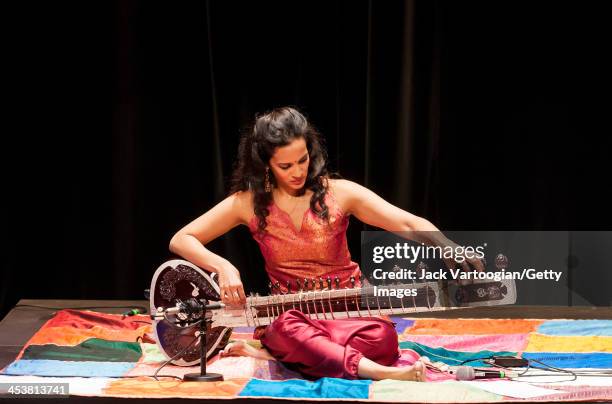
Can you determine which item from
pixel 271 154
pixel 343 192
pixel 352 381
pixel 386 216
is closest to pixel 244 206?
pixel 271 154

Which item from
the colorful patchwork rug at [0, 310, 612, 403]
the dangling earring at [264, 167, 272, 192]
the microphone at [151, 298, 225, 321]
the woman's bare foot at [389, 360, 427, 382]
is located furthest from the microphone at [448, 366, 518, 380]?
the dangling earring at [264, 167, 272, 192]

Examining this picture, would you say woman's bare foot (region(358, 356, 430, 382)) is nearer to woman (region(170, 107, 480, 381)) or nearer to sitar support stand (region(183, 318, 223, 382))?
woman (region(170, 107, 480, 381))

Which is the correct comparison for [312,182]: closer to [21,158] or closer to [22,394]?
[22,394]

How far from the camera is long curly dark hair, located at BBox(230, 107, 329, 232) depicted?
3918 mm

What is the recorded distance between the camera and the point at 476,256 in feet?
12.1

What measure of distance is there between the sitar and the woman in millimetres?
46

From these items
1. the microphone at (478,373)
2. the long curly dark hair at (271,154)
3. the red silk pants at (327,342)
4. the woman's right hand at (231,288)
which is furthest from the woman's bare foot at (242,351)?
the microphone at (478,373)

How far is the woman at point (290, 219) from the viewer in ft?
12.5

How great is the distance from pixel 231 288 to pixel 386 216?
62cm

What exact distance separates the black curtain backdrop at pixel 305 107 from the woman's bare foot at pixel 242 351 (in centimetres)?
140

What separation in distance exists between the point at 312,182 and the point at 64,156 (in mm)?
1758

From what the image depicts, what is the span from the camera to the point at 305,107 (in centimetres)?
529

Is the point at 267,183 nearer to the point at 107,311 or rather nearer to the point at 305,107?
the point at 305,107

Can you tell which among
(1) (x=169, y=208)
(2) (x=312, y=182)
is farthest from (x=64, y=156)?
(2) (x=312, y=182)
